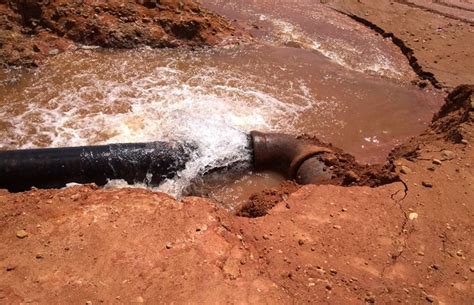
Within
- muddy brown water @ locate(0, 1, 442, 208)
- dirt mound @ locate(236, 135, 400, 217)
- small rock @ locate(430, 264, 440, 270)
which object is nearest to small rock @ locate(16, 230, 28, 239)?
muddy brown water @ locate(0, 1, 442, 208)

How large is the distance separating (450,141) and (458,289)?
94.5 inches

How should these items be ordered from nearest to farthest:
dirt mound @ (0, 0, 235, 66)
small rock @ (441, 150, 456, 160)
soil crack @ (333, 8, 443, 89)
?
small rock @ (441, 150, 456, 160) < dirt mound @ (0, 0, 235, 66) < soil crack @ (333, 8, 443, 89)

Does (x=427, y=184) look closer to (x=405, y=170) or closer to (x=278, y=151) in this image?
(x=405, y=170)

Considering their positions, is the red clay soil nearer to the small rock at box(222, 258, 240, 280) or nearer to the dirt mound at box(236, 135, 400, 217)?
the small rock at box(222, 258, 240, 280)

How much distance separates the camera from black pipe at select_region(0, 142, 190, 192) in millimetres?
4621

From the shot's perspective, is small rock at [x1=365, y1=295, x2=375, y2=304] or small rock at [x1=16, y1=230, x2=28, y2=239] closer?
small rock at [x1=365, y1=295, x2=375, y2=304]

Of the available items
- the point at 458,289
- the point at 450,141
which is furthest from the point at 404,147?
the point at 458,289

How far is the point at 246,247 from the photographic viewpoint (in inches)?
148

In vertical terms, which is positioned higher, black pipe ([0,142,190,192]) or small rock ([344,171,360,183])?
small rock ([344,171,360,183])

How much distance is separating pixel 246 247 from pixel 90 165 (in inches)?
87.3

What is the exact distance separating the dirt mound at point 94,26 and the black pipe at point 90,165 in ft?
9.89

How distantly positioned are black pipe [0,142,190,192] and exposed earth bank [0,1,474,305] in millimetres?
576

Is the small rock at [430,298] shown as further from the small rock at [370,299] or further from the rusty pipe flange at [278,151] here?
the rusty pipe flange at [278,151]

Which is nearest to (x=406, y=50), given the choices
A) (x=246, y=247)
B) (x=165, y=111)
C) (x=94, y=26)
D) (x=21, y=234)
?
(x=165, y=111)
